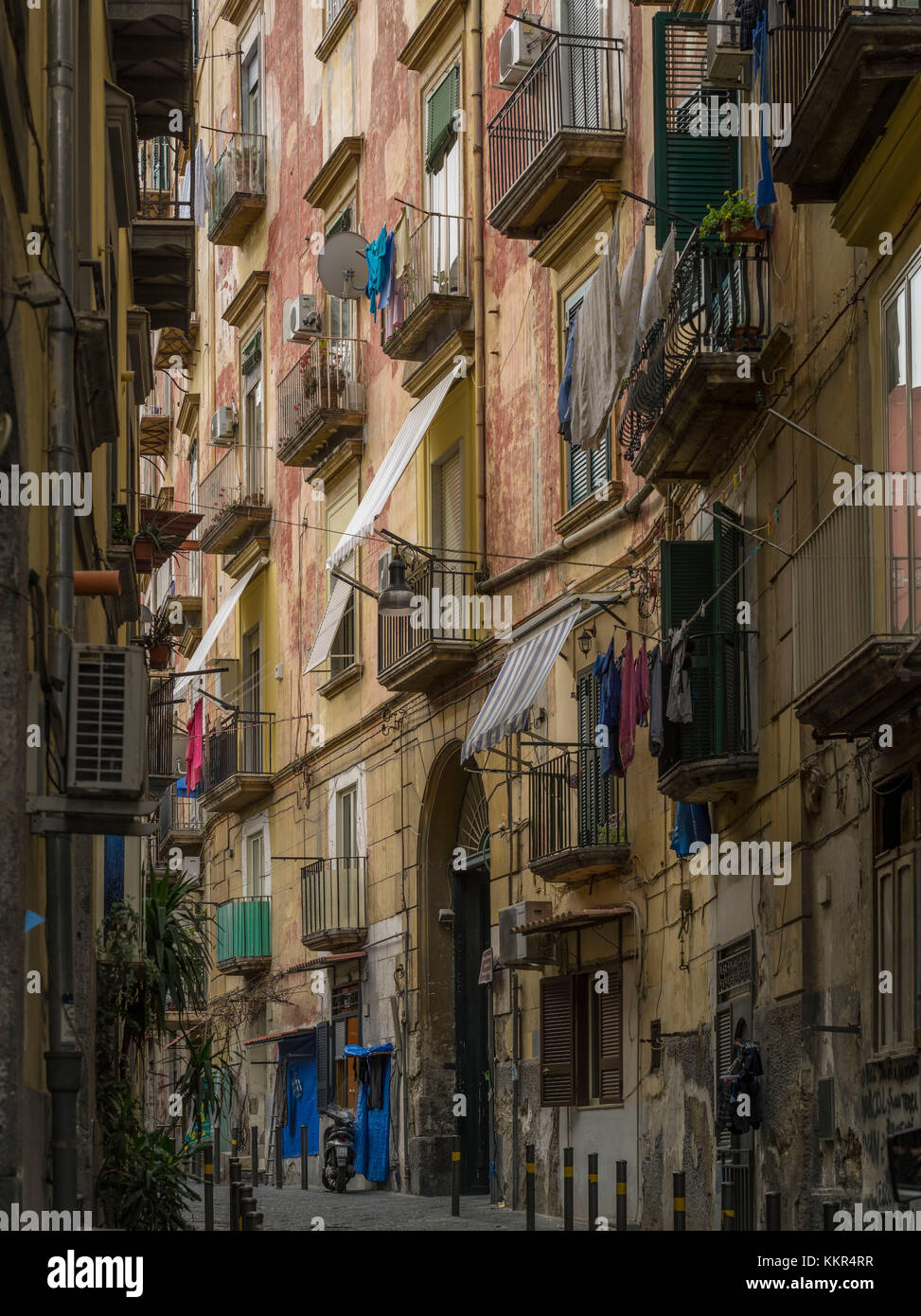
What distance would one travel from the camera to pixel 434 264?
27.0m

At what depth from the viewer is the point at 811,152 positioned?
44.1 feet

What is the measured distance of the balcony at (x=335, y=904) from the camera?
1161 inches

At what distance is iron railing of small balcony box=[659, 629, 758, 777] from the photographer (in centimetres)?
1684

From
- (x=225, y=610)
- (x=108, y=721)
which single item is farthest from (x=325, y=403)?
(x=108, y=721)

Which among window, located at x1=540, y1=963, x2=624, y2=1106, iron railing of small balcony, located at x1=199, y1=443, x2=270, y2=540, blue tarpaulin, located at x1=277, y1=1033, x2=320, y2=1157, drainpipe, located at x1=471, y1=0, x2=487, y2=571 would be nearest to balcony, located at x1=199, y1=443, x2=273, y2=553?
iron railing of small balcony, located at x1=199, y1=443, x2=270, y2=540

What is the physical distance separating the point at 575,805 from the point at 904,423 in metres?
9.29

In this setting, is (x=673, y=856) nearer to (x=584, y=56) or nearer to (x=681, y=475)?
(x=681, y=475)

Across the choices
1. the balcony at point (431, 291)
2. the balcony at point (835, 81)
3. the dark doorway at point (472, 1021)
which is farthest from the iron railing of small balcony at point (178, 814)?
the balcony at point (835, 81)

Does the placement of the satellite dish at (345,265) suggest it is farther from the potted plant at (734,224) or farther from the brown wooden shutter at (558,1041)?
the potted plant at (734,224)

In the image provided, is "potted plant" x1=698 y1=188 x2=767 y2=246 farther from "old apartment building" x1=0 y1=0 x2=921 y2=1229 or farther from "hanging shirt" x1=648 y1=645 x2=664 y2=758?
"hanging shirt" x1=648 y1=645 x2=664 y2=758

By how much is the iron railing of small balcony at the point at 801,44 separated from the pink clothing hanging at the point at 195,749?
81.6 ft
